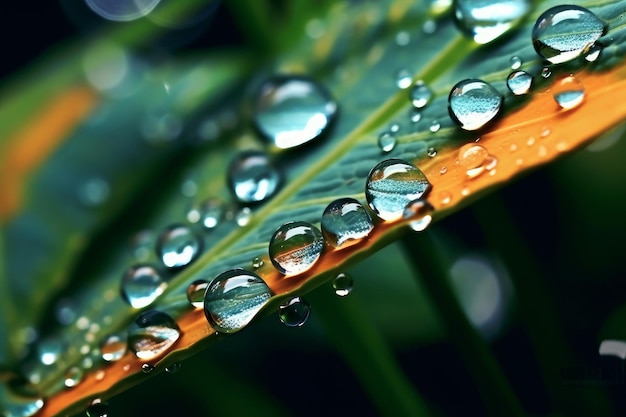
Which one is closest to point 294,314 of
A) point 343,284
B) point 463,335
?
point 343,284

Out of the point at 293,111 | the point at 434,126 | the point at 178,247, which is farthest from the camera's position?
the point at 293,111

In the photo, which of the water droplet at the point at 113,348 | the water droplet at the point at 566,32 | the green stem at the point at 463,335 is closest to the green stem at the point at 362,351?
the green stem at the point at 463,335

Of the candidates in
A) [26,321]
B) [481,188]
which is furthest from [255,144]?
[481,188]

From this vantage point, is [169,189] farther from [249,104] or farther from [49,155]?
[49,155]

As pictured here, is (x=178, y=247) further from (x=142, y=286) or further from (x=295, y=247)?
(x=295, y=247)

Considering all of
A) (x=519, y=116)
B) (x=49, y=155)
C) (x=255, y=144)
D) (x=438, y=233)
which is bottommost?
(x=438, y=233)

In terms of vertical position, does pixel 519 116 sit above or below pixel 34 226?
below
